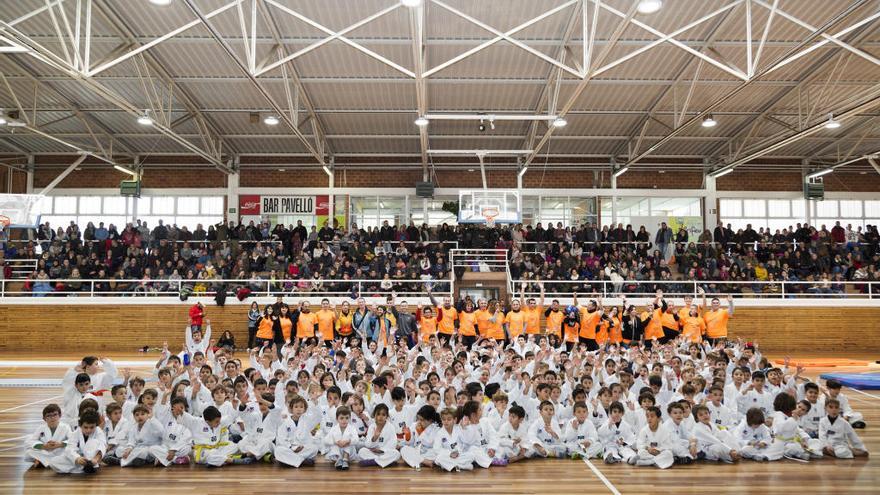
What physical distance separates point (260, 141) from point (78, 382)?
65.5 ft

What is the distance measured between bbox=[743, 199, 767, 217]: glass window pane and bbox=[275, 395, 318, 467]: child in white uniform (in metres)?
27.8

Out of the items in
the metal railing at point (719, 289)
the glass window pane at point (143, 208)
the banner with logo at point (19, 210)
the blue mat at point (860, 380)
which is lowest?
the blue mat at point (860, 380)

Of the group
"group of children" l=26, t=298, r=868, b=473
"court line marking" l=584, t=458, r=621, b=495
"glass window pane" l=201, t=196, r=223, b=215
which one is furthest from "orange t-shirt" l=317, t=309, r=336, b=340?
"glass window pane" l=201, t=196, r=223, b=215

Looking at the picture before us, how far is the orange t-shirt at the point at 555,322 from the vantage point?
18156 millimetres

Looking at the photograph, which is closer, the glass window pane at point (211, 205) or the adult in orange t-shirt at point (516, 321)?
the adult in orange t-shirt at point (516, 321)

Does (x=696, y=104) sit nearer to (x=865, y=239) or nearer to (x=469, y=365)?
(x=865, y=239)

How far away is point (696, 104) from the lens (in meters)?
23.0

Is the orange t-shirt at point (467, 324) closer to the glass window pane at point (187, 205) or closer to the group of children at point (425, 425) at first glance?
the group of children at point (425, 425)

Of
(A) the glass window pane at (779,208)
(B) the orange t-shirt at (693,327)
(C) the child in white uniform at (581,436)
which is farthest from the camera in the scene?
(A) the glass window pane at (779,208)

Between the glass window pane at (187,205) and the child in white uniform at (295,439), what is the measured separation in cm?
2355

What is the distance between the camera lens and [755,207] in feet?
101

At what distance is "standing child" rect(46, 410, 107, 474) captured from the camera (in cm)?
777

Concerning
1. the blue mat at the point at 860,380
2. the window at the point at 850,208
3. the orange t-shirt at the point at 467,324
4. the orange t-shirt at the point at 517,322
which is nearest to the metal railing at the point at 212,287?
the orange t-shirt at the point at 467,324

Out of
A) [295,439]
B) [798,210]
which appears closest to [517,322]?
[295,439]
